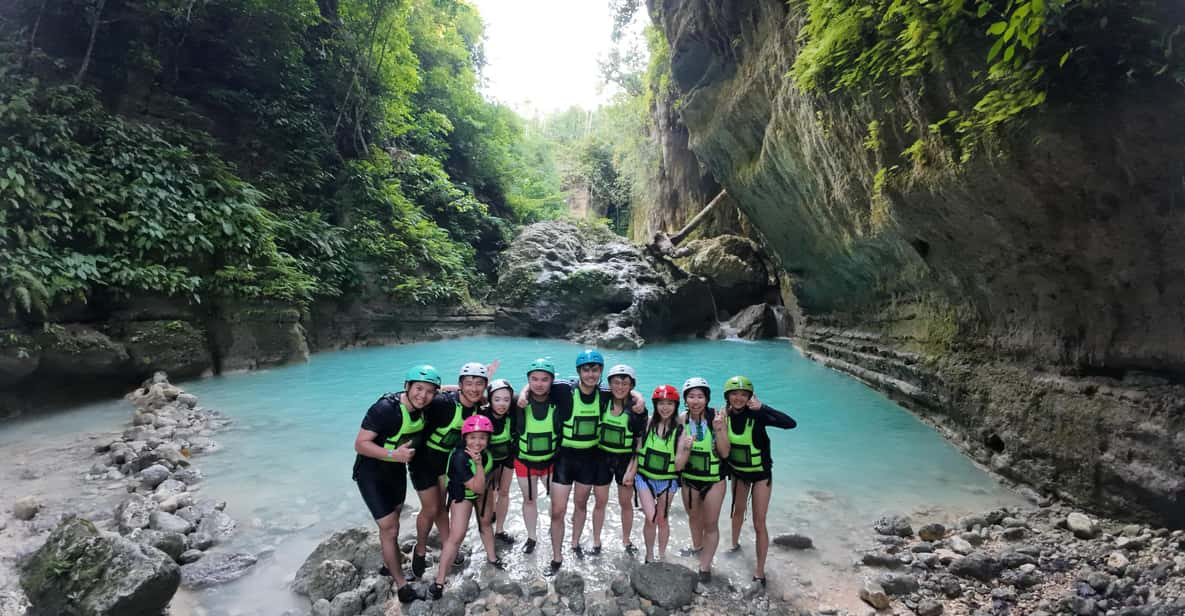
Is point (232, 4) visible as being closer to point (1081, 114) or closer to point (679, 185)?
point (679, 185)

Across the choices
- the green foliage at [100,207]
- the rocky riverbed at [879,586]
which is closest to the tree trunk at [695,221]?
the green foliage at [100,207]

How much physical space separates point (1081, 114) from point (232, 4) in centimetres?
1983

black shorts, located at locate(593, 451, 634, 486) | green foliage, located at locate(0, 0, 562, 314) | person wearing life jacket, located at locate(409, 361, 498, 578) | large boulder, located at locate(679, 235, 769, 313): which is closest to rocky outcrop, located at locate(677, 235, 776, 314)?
large boulder, located at locate(679, 235, 769, 313)

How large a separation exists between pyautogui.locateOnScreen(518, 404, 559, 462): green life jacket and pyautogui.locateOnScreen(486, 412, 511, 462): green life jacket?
0.40ft

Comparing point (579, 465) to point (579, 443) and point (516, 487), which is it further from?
point (516, 487)

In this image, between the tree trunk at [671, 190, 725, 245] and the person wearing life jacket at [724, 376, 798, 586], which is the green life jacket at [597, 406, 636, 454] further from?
the tree trunk at [671, 190, 725, 245]

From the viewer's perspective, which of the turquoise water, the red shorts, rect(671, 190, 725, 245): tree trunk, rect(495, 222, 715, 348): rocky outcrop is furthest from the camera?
rect(671, 190, 725, 245): tree trunk

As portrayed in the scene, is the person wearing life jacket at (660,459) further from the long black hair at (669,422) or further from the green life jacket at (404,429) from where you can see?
the green life jacket at (404,429)

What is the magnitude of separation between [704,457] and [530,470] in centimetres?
134

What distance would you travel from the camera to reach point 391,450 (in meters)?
3.23

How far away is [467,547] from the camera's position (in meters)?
3.98

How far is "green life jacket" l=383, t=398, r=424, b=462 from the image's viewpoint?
3289mm

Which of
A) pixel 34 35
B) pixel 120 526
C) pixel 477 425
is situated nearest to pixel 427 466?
pixel 477 425

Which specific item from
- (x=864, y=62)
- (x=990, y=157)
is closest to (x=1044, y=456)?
(x=990, y=157)
